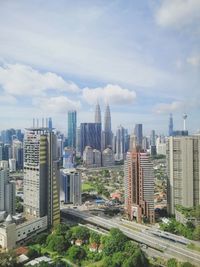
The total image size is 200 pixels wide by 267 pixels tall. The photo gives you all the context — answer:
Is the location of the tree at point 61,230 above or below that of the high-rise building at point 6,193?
below

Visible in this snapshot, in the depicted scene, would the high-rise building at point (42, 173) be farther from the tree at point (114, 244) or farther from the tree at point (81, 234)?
the tree at point (114, 244)

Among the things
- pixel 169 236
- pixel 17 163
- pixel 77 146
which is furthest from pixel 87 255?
pixel 77 146

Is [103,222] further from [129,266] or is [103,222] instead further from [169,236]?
[129,266]

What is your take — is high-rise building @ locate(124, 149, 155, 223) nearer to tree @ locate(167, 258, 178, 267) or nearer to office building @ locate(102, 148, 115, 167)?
tree @ locate(167, 258, 178, 267)

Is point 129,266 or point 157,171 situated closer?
point 129,266

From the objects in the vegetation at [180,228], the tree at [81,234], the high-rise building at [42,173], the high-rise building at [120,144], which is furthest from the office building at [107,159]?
the tree at [81,234]

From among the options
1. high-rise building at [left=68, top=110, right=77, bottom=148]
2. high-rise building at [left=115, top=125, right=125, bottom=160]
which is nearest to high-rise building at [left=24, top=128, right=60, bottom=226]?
high-rise building at [left=115, top=125, right=125, bottom=160]

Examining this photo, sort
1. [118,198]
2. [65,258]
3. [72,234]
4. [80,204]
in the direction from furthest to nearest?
[118,198]
[80,204]
[72,234]
[65,258]
